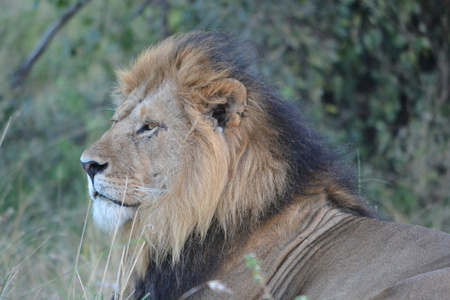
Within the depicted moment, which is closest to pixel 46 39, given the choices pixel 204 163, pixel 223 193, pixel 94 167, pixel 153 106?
pixel 153 106

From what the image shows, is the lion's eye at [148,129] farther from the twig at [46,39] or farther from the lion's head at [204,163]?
the twig at [46,39]

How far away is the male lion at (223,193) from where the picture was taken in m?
3.41

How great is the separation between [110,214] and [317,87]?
3768 millimetres

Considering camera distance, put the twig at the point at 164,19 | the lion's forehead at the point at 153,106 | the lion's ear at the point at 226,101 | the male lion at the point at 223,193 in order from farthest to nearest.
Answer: the twig at the point at 164,19 → the lion's forehead at the point at 153,106 → the lion's ear at the point at 226,101 → the male lion at the point at 223,193

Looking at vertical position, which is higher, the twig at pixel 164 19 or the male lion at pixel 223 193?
the twig at pixel 164 19

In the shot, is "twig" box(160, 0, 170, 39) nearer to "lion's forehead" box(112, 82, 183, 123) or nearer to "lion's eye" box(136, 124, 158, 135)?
"lion's forehead" box(112, 82, 183, 123)

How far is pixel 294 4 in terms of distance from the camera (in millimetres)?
6621

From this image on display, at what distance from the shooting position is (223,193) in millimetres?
3508

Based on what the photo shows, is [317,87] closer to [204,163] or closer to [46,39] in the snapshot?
[46,39]

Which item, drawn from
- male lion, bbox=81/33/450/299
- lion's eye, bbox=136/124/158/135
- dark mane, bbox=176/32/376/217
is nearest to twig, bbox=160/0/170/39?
dark mane, bbox=176/32/376/217

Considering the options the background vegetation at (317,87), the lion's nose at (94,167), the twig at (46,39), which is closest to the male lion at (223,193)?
the lion's nose at (94,167)

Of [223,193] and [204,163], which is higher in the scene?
[204,163]

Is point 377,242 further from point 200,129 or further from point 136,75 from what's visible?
point 136,75

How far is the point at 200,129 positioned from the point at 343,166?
904 millimetres
